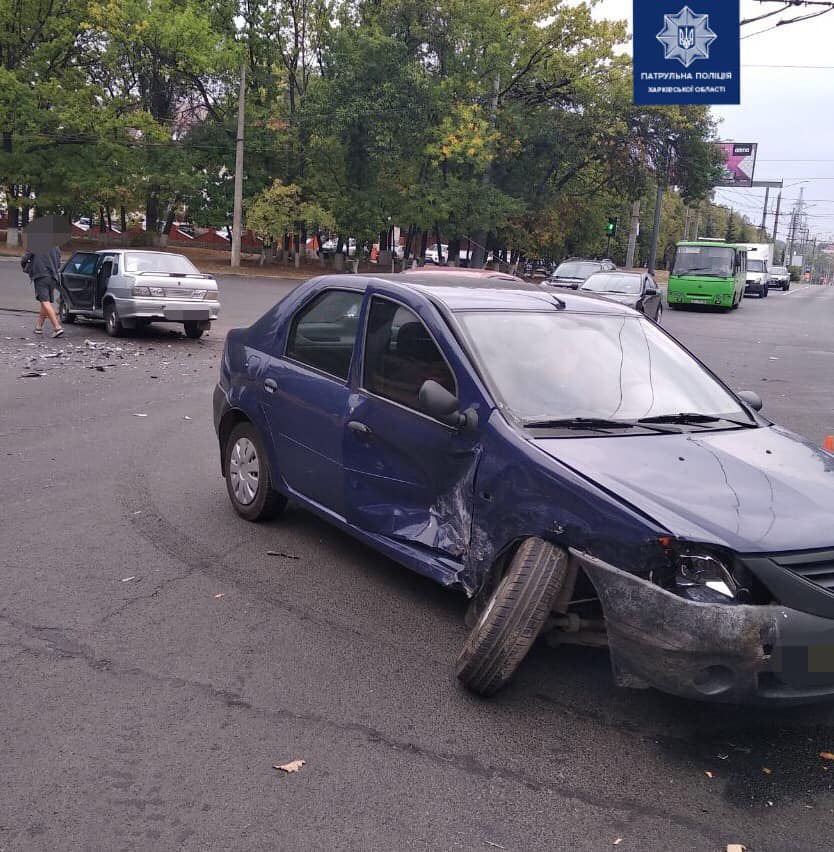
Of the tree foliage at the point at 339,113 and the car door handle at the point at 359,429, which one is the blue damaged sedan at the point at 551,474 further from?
the tree foliage at the point at 339,113

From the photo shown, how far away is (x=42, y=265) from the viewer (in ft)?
50.1

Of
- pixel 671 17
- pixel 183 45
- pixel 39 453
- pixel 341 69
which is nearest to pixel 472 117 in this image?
pixel 341 69

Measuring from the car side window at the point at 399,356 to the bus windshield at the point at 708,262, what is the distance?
3062 cm

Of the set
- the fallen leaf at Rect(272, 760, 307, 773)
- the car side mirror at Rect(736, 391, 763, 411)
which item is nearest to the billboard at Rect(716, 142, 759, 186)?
the car side mirror at Rect(736, 391, 763, 411)

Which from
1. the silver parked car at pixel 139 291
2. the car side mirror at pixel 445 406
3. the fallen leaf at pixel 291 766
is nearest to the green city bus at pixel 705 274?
the silver parked car at pixel 139 291

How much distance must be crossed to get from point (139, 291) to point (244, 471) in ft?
35.7

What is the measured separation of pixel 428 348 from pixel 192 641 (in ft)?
5.85

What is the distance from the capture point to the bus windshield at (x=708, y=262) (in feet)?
110

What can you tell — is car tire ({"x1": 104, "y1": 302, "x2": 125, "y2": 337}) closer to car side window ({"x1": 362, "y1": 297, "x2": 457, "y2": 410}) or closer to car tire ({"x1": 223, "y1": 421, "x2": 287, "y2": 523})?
car tire ({"x1": 223, "y1": 421, "x2": 287, "y2": 523})

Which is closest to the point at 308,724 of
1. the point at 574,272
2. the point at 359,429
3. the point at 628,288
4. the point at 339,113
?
the point at 359,429

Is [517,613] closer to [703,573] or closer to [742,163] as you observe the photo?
[703,573]

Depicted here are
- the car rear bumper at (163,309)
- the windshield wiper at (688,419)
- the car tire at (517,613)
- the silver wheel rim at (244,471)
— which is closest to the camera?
the car tire at (517,613)

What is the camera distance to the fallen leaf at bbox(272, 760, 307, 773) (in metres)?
3.25

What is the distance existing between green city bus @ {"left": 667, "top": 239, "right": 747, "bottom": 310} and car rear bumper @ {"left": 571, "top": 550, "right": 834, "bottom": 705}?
104 ft
